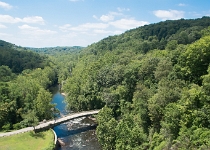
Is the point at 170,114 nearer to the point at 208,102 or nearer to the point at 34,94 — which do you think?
the point at 208,102

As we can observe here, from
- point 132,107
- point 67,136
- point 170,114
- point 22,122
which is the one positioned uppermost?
point 170,114

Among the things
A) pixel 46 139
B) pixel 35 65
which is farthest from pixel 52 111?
pixel 35 65

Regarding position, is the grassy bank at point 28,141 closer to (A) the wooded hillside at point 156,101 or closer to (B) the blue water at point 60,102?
(A) the wooded hillside at point 156,101

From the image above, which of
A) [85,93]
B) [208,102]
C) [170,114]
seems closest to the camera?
[208,102]

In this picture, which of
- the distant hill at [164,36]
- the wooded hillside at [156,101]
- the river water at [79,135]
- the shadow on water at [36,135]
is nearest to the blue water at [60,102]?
the wooded hillside at [156,101]

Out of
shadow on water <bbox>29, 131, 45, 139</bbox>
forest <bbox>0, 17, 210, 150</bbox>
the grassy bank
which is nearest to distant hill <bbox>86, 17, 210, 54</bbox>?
forest <bbox>0, 17, 210, 150</bbox>
